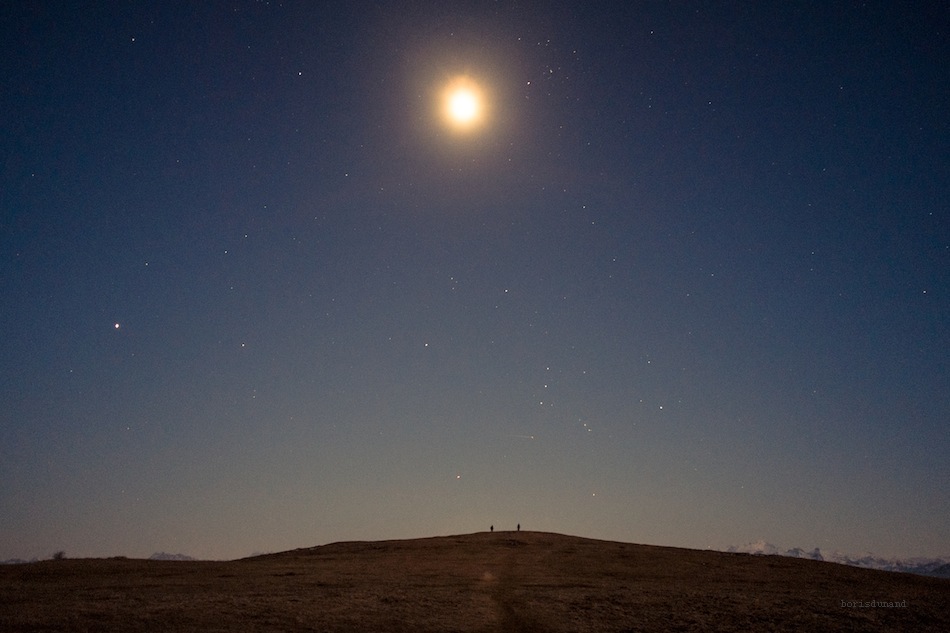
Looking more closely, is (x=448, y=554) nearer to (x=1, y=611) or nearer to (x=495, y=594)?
(x=495, y=594)

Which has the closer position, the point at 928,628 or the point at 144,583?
the point at 928,628

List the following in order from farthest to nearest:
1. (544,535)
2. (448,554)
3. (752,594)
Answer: (544,535) < (448,554) < (752,594)

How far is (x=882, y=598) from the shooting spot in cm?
3394

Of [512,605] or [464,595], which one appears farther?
[464,595]

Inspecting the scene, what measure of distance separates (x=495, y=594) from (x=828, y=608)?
1666 cm

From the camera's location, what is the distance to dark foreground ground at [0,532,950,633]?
23109 millimetres

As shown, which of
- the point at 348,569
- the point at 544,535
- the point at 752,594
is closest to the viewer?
the point at 752,594

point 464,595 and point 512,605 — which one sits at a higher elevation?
point 464,595

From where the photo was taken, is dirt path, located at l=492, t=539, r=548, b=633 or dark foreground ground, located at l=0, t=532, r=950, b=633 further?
dirt path, located at l=492, t=539, r=548, b=633

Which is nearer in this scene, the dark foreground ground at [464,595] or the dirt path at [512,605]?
the dark foreground ground at [464,595]

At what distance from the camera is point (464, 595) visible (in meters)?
29.6

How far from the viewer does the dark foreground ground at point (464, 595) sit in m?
23.1

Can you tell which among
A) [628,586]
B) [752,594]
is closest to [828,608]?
[752,594]

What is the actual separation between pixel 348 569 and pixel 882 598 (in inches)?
1266
